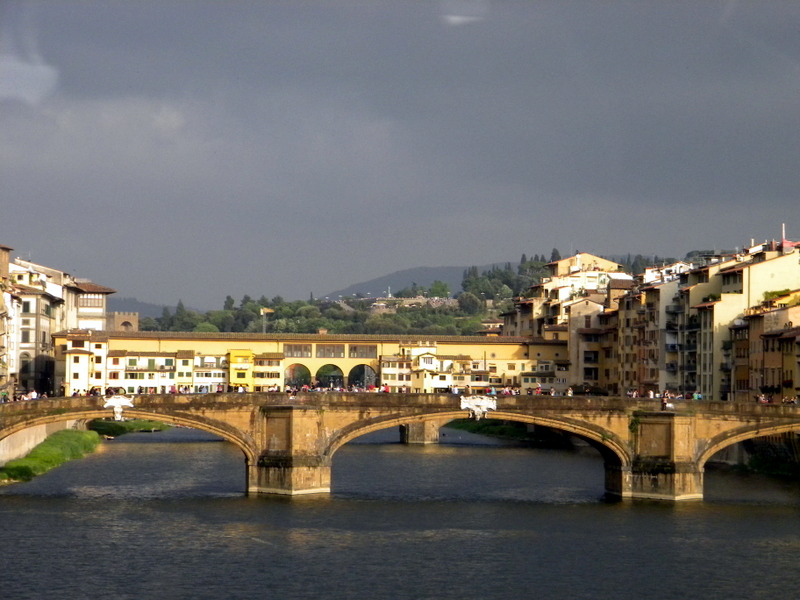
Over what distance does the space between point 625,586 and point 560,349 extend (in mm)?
86519

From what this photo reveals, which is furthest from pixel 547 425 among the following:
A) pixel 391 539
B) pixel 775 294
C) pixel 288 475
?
pixel 775 294

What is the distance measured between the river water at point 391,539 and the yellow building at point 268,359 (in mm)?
45712

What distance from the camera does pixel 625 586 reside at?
176 feet

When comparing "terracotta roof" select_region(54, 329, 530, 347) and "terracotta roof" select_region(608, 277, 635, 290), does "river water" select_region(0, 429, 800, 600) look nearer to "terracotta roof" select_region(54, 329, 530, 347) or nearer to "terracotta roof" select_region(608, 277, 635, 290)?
"terracotta roof" select_region(54, 329, 530, 347)

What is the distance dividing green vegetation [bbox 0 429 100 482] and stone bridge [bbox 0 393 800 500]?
7.00 metres

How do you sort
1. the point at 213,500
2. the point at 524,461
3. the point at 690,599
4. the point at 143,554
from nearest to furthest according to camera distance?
the point at 690,599
the point at 143,554
the point at 213,500
the point at 524,461

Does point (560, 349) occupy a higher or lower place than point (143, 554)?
higher

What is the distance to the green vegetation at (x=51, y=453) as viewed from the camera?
262 ft

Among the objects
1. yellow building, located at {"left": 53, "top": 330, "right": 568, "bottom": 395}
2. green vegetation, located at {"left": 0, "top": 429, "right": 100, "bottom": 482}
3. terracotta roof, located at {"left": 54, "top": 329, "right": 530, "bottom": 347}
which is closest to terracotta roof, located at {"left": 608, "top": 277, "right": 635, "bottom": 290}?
yellow building, located at {"left": 53, "top": 330, "right": 568, "bottom": 395}

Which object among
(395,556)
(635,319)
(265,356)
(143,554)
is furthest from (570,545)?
(265,356)

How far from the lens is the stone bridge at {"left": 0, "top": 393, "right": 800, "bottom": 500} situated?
72750mm

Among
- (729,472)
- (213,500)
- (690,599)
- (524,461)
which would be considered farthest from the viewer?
(524,461)

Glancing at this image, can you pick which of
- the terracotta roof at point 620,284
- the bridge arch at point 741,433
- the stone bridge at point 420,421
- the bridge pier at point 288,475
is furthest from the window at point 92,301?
the bridge arch at point 741,433

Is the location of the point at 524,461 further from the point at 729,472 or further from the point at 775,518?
the point at 775,518
